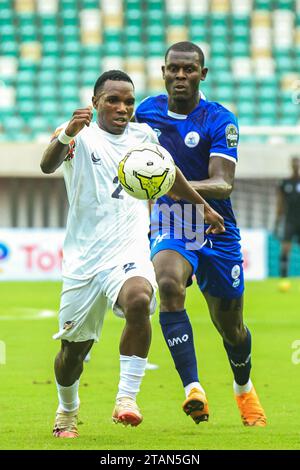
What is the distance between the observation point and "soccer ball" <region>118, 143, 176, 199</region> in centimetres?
570

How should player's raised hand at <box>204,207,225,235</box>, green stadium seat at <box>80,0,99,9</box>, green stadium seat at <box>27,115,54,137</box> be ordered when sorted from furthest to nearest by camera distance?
green stadium seat at <box>80,0,99,9</box>, green stadium seat at <box>27,115,54,137</box>, player's raised hand at <box>204,207,225,235</box>

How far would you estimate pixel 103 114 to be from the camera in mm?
6156

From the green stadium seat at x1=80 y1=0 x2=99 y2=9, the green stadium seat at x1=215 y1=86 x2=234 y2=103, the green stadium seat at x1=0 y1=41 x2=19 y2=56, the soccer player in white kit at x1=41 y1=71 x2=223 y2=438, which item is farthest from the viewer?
the green stadium seat at x1=80 y1=0 x2=99 y2=9

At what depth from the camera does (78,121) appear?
5.64m

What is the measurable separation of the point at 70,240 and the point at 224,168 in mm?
1213

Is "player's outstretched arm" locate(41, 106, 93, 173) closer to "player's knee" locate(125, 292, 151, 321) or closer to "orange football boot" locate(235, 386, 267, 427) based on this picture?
"player's knee" locate(125, 292, 151, 321)

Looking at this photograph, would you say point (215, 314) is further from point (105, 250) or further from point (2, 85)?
point (2, 85)

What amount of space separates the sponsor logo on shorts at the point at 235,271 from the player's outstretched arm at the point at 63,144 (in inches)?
62.2

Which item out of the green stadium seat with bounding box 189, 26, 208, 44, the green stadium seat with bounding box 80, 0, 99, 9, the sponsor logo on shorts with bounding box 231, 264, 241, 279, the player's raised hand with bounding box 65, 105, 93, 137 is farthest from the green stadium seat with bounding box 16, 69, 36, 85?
the player's raised hand with bounding box 65, 105, 93, 137

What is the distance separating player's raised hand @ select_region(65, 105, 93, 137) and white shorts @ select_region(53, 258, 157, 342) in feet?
2.63

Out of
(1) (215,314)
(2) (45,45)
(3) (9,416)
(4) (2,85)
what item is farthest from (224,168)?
(2) (45,45)

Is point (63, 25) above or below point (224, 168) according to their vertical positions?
above
